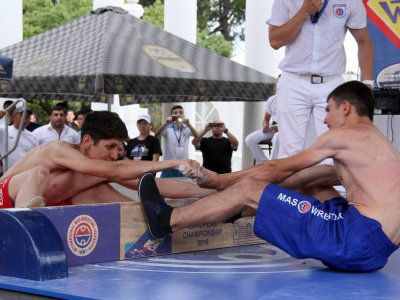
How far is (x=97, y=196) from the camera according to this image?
6.27 meters

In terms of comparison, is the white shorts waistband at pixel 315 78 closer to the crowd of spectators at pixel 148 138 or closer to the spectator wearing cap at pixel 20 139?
the crowd of spectators at pixel 148 138

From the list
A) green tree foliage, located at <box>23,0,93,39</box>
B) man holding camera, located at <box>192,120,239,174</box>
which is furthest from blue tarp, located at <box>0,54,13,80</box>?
green tree foliage, located at <box>23,0,93,39</box>

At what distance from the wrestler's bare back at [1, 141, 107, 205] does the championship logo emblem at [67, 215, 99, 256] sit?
63 cm

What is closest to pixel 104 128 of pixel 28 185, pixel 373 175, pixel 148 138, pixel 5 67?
pixel 28 185

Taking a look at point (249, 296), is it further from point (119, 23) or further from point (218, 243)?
point (119, 23)

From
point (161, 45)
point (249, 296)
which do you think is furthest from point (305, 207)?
point (161, 45)

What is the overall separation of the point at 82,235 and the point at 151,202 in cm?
54

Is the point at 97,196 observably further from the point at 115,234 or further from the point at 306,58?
the point at 306,58

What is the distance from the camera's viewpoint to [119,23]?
35.0ft

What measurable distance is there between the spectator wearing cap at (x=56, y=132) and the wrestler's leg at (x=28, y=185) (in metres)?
5.77

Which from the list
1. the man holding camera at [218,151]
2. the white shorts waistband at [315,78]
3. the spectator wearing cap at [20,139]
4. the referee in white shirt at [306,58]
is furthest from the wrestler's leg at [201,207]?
the man holding camera at [218,151]

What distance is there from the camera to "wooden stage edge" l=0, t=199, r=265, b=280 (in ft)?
15.4

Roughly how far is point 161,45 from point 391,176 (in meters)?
6.38

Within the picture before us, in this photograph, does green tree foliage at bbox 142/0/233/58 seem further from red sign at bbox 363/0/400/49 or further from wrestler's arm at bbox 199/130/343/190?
wrestler's arm at bbox 199/130/343/190
